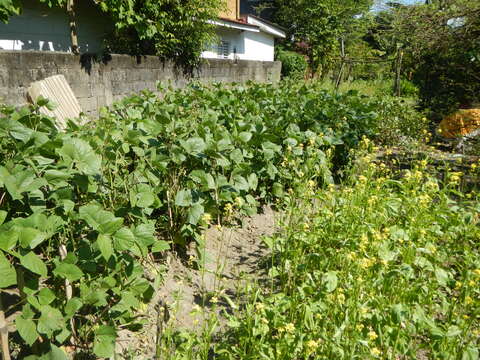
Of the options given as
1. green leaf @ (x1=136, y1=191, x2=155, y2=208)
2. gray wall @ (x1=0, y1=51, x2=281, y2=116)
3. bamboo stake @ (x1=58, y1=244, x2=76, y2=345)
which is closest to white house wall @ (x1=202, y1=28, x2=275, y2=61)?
gray wall @ (x1=0, y1=51, x2=281, y2=116)

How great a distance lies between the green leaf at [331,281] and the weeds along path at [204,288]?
1.20 ft

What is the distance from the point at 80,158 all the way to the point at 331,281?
3.95ft

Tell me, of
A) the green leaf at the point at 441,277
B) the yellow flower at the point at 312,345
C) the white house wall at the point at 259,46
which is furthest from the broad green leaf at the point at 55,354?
the white house wall at the point at 259,46

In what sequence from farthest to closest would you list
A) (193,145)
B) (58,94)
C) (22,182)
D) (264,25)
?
(264,25) → (58,94) → (193,145) → (22,182)

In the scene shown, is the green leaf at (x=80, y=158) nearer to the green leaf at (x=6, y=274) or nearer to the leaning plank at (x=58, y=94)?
the green leaf at (x=6, y=274)

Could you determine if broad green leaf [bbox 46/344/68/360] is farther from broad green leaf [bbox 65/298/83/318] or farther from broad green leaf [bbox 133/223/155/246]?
broad green leaf [bbox 133/223/155/246]

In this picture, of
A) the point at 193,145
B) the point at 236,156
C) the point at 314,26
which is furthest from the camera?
the point at 314,26

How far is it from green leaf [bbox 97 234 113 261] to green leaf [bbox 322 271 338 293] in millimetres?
973

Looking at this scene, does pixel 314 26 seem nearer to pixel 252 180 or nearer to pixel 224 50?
pixel 224 50

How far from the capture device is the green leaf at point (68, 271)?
1.41m

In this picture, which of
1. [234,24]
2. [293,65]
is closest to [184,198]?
[234,24]

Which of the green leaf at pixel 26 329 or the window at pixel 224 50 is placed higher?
the window at pixel 224 50

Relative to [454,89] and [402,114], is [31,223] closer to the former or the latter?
[402,114]

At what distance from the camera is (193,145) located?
246 cm
